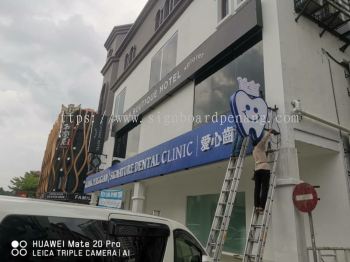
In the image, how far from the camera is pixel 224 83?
959cm

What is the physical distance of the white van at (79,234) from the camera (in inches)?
106

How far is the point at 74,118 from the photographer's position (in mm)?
47812

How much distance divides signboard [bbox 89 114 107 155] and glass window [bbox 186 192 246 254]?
397 inches

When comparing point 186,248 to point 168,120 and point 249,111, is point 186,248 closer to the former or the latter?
point 249,111

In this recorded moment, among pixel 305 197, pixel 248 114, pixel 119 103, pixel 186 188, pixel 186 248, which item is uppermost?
pixel 119 103

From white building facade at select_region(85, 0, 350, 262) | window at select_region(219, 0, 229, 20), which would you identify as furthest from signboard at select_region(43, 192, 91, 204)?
window at select_region(219, 0, 229, 20)

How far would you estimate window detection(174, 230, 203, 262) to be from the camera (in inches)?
152

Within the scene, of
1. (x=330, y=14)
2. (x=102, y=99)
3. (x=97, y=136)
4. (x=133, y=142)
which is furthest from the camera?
(x=102, y=99)

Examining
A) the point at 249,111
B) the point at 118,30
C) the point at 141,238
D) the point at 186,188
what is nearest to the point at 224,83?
the point at 249,111

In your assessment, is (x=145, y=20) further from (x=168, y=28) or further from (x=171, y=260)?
(x=171, y=260)

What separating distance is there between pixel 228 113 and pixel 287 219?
11.8 ft

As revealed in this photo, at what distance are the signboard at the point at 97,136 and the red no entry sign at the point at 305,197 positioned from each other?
52.6 ft

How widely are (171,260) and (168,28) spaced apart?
1261 cm

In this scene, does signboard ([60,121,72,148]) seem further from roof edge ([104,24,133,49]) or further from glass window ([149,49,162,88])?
glass window ([149,49,162,88])
